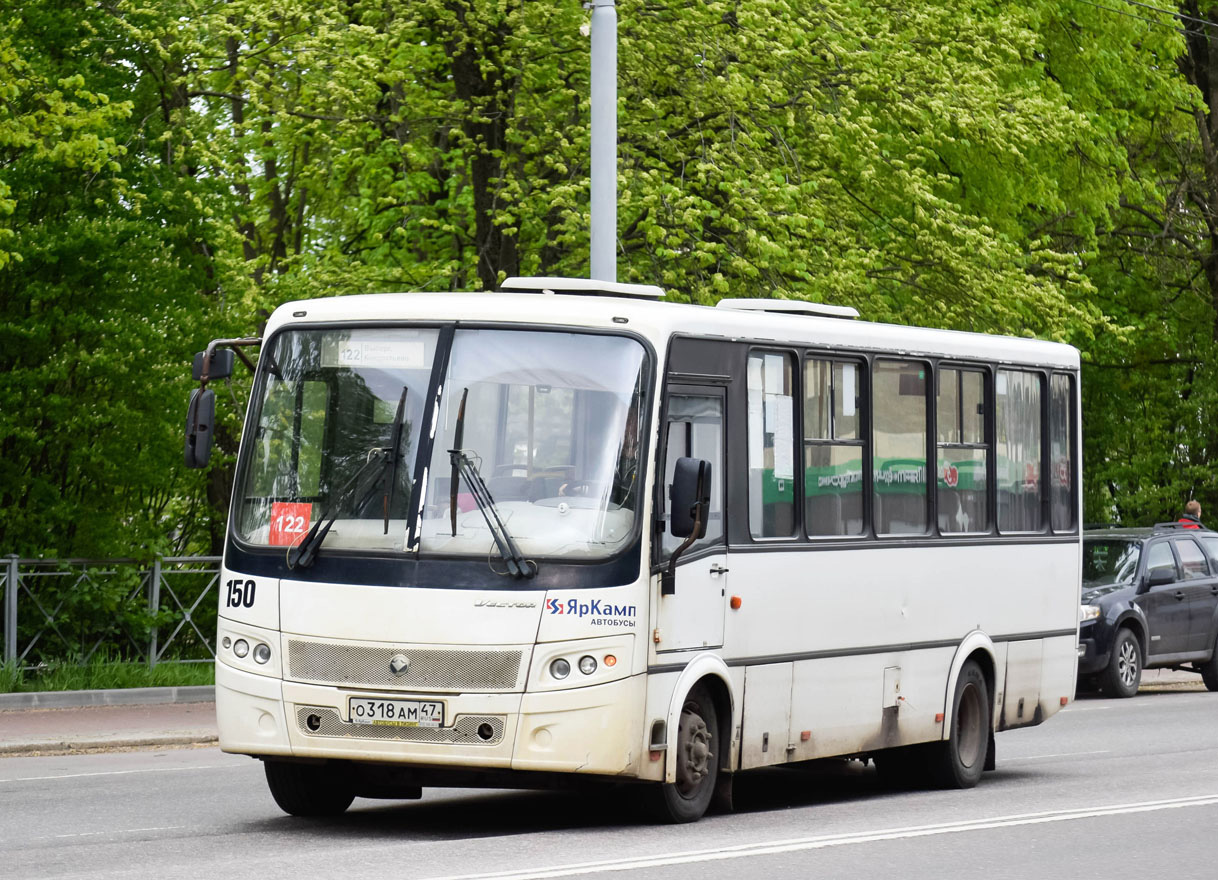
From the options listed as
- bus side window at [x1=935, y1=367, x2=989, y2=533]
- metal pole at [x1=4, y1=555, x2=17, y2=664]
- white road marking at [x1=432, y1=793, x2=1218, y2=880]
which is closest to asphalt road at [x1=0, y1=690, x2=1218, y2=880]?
white road marking at [x1=432, y1=793, x2=1218, y2=880]

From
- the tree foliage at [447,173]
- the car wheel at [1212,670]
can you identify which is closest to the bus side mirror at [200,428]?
the tree foliage at [447,173]

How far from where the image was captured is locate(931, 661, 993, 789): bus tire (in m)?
14.0

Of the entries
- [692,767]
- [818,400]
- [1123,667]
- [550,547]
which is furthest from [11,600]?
[1123,667]

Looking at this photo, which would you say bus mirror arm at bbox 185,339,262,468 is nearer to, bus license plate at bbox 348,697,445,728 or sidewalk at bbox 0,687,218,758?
bus license plate at bbox 348,697,445,728

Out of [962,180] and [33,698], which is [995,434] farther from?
[962,180]

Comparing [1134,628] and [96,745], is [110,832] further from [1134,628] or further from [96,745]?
[1134,628]

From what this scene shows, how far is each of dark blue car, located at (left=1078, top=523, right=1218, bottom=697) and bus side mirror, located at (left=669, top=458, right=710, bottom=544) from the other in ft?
45.8

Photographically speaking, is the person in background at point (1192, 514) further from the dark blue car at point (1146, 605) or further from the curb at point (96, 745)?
the curb at point (96, 745)

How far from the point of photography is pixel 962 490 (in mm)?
14211

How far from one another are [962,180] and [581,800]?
18392mm

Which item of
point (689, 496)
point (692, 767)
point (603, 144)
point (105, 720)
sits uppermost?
point (603, 144)

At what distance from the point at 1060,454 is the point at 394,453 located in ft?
21.6

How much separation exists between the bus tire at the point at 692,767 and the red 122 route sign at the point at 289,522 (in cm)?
219

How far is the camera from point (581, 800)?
1273cm
